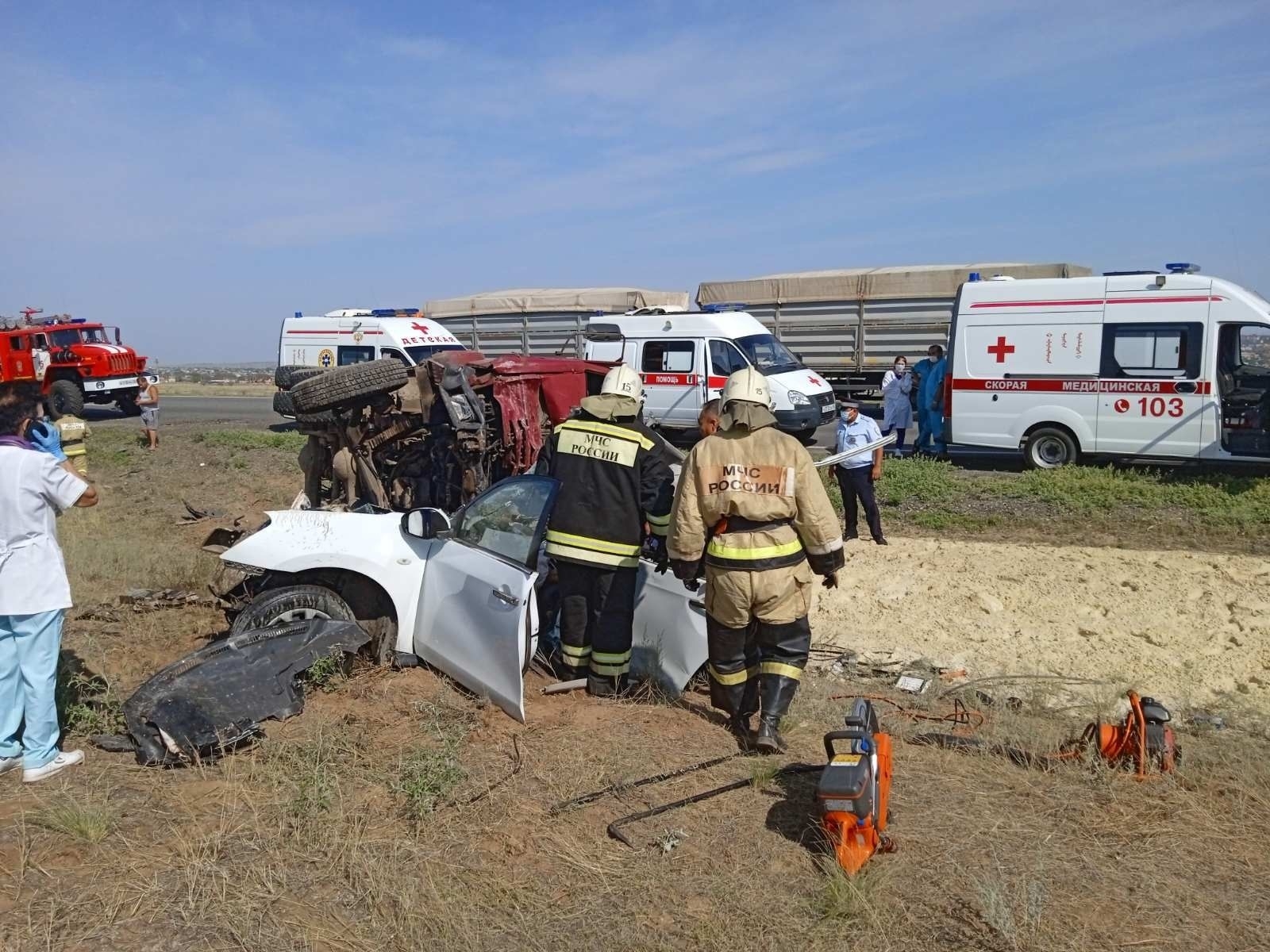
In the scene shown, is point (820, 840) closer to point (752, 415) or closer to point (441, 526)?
point (752, 415)

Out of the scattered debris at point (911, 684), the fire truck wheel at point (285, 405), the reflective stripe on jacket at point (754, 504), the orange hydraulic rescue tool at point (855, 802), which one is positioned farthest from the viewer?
the fire truck wheel at point (285, 405)

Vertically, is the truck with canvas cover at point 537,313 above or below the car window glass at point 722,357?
above

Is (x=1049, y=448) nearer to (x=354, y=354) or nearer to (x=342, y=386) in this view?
(x=342, y=386)

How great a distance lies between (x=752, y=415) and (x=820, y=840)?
1.91 metres

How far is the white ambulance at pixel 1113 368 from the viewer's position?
11.8 meters

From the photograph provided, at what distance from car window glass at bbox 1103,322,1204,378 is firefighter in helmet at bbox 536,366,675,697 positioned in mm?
8963

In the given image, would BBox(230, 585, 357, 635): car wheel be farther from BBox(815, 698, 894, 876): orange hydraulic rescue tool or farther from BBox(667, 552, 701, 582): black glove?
BBox(815, 698, 894, 876): orange hydraulic rescue tool

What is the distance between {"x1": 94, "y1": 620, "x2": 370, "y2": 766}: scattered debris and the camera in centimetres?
457

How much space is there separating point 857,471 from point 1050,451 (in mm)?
4094

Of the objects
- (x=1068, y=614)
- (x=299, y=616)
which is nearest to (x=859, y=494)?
(x=1068, y=614)

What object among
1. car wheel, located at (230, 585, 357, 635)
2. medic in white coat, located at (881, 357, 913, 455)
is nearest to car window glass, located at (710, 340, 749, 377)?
medic in white coat, located at (881, 357, 913, 455)

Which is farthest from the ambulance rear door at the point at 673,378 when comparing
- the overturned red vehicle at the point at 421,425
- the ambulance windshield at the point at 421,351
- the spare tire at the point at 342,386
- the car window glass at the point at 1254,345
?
the spare tire at the point at 342,386

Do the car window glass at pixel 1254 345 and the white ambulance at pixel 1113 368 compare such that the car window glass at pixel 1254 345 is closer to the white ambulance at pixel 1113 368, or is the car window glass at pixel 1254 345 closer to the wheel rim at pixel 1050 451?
the white ambulance at pixel 1113 368

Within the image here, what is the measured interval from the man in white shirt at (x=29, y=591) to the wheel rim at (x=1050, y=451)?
37.6 ft
